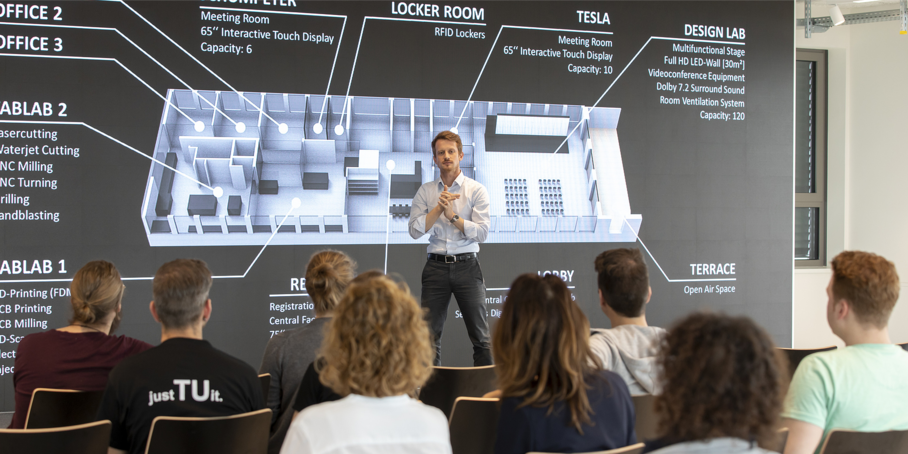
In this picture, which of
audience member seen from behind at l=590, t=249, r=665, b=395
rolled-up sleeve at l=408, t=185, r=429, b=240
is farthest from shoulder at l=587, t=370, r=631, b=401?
rolled-up sleeve at l=408, t=185, r=429, b=240

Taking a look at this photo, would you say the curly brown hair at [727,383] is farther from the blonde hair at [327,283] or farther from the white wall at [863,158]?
the white wall at [863,158]

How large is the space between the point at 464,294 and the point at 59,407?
85.3 inches

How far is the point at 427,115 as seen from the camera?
4.29 meters

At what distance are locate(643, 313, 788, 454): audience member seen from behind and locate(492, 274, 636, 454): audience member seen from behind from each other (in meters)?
0.32

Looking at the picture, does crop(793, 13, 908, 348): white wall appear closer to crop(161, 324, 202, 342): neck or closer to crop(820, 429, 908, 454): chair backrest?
crop(820, 429, 908, 454): chair backrest

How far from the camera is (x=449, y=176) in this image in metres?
3.70

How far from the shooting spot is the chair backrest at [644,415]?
5.81 ft

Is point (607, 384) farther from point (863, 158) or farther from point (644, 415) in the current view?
point (863, 158)

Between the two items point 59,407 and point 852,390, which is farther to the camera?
point 59,407

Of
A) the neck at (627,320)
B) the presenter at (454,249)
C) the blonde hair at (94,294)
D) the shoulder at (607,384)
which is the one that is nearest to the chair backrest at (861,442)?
the shoulder at (607,384)

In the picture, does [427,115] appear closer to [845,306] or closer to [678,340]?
[845,306]

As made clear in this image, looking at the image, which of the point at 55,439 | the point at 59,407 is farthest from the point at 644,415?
the point at 59,407

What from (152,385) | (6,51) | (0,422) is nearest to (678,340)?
(152,385)

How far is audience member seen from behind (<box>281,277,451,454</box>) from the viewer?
3.81 ft
